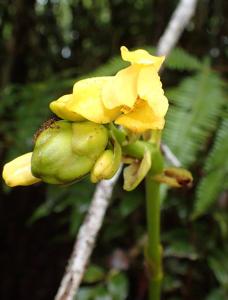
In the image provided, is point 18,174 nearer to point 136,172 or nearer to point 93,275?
point 136,172

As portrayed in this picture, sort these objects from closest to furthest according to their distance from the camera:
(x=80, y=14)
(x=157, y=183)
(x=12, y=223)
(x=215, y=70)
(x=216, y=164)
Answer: (x=157, y=183)
(x=216, y=164)
(x=215, y=70)
(x=12, y=223)
(x=80, y=14)

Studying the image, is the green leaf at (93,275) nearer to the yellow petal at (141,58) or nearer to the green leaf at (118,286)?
the green leaf at (118,286)

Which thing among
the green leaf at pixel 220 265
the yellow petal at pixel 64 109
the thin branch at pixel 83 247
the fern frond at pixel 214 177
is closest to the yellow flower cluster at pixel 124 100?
the yellow petal at pixel 64 109

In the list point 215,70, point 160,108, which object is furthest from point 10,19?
point 160,108

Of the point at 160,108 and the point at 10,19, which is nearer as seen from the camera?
the point at 160,108

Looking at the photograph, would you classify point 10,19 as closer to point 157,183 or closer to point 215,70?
point 215,70

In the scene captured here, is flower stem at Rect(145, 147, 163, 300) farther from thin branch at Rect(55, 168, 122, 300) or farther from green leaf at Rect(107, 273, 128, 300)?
green leaf at Rect(107, 273, 128, 300)

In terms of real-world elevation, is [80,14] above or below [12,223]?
above
